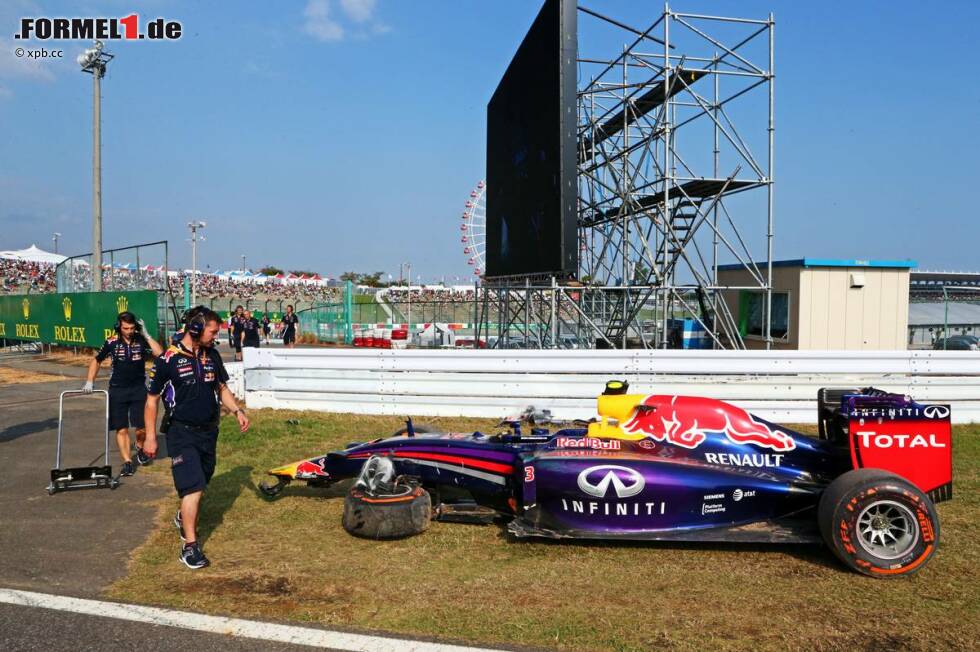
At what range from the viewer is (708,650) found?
12.5 feet

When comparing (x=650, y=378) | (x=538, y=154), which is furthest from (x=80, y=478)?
(x=538, y=154)

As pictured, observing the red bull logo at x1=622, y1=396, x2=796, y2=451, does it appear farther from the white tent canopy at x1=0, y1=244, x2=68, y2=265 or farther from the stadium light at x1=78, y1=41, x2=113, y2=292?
the white tent canopy at x1=0, y1=244, x2=68, y2=265

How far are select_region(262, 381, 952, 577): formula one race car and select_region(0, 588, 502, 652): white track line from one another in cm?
158

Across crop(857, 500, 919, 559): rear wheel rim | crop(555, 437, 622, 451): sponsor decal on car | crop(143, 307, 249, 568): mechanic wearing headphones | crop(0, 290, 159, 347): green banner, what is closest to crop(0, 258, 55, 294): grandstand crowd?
crop(0, 290, 159, 347): green banner

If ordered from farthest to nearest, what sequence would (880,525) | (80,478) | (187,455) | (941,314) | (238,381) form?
(941,314)
(238,381)
(80,478)
(187,455)
(880,525)

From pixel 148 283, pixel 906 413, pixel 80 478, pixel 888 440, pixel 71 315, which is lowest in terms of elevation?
pixel 80 478

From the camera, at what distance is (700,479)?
533cm

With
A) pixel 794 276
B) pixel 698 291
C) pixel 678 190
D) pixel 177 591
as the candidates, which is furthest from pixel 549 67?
pixel 177 591

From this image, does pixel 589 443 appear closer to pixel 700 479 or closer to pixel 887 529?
pixel 700 479

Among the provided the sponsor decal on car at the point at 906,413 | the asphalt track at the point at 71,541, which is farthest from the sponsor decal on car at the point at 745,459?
the asphalt track at the point at 71,541

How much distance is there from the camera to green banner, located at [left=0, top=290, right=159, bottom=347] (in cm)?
1852

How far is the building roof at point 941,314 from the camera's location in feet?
63.9

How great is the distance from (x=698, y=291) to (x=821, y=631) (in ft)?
45.0

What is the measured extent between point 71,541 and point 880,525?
593 centimetres
